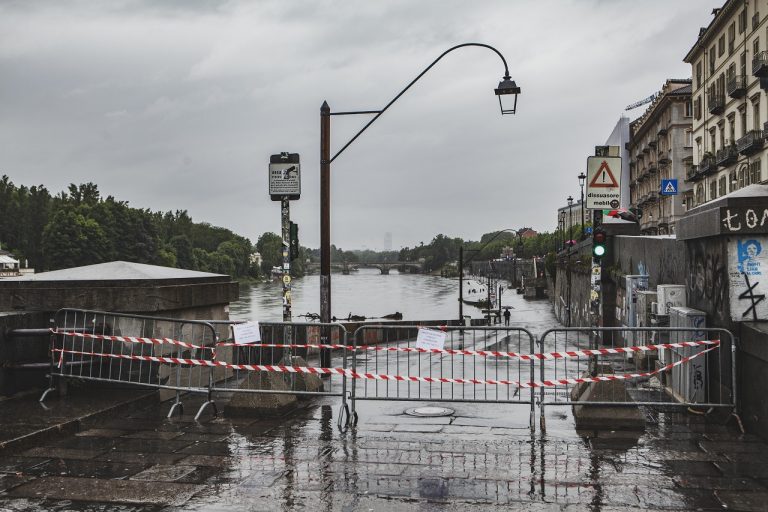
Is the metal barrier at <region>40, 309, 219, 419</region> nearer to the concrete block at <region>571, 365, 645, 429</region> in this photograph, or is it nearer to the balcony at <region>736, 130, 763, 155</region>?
the concrete block at <region>571, 365, 645, 429</region>

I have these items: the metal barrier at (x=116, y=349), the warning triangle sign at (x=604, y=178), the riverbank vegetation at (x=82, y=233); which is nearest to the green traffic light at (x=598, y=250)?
the warning triangle sign at (x=604, y=178)

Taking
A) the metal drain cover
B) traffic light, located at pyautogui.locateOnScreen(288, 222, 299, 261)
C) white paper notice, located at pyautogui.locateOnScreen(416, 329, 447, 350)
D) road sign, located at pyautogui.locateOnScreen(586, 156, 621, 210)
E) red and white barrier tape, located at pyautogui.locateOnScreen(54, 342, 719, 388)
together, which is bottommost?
the metal drain cover

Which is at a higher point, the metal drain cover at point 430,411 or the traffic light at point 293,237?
the traffic light at point 293,237

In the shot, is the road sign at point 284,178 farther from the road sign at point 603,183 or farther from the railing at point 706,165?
the railing at point 706,165

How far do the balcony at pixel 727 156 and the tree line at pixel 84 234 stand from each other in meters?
58.6

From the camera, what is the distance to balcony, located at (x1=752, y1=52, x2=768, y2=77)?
Answer: 4056 cm

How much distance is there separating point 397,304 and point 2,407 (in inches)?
3072

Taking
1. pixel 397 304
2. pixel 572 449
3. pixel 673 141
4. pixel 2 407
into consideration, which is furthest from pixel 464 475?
pixel 397 304

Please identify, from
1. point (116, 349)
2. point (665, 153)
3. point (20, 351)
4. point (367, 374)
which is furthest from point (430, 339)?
point (665, 153)

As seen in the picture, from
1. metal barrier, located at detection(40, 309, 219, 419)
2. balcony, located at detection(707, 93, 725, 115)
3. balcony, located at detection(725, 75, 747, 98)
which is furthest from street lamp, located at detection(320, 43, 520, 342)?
balcony, located at detection(707, 93, 725, 115)

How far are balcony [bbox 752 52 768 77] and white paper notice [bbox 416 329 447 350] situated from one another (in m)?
40.0

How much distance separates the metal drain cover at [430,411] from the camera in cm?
869

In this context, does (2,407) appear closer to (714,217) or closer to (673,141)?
(714,217)

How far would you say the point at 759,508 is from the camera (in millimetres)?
5176
